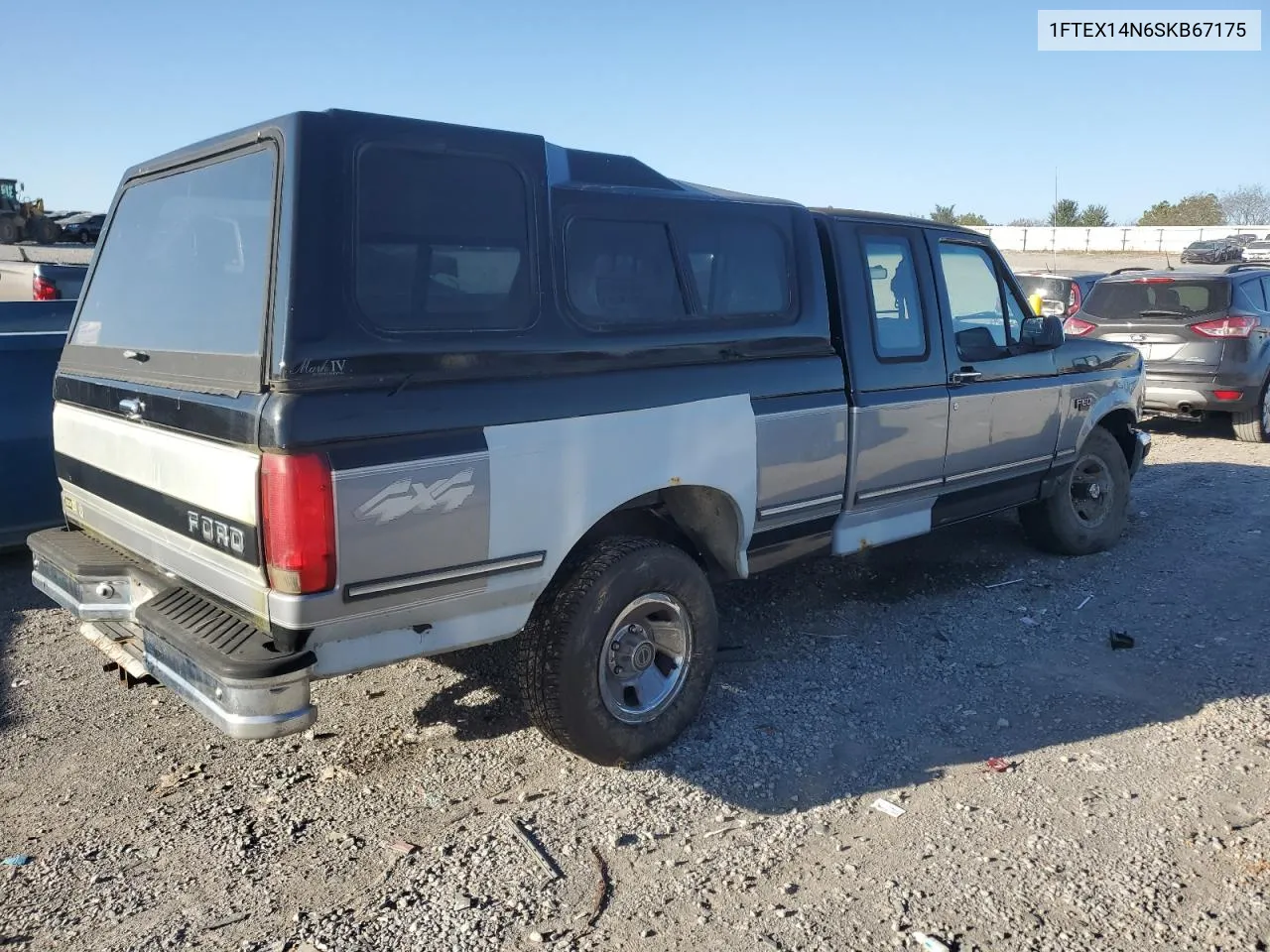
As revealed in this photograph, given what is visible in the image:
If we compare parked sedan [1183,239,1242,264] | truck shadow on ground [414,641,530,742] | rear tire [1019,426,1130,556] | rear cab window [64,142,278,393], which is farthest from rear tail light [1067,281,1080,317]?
parked sedan [1183,239,1242,264]

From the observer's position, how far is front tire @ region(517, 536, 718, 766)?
3.62 m

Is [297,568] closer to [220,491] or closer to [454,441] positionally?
[220,491]

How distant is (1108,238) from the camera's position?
180 ft

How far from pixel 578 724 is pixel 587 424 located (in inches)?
42.2

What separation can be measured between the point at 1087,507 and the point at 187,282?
218 inches

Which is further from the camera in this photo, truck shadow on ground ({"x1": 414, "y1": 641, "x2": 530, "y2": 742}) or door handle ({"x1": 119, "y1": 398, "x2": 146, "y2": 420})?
truck shadow on ground ({"x1": 414, "y1": 641, "x2": 530, "y2": 742})

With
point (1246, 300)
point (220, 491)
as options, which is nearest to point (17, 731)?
point (220, 491)

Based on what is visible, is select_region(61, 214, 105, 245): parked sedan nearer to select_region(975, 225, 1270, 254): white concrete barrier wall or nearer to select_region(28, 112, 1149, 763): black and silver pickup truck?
select_region(28, 112, 1149, 763): black and silver pickup truck

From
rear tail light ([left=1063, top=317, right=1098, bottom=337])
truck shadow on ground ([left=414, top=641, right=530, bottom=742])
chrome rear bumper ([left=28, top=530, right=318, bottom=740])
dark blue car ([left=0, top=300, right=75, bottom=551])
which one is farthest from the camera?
rear tail light ([left=1063, top=317, right=1098, bottom=337])

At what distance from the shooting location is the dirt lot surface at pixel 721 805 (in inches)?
117

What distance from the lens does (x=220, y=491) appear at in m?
3.07

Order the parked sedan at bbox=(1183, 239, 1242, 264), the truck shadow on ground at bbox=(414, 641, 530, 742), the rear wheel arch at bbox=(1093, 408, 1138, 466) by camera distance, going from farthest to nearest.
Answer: the parked sedan at bbox=(1183, 239, 1242, 264) → the rear wheel arch at bbox=(1093, 408, 1138, 466) → the truck shadow on ground at bbox=(414, 641, 530, 742)

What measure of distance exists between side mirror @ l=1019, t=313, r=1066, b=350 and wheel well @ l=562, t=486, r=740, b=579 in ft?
8.21

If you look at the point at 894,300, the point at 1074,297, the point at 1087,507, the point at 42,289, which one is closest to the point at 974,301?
the point at 894,300
